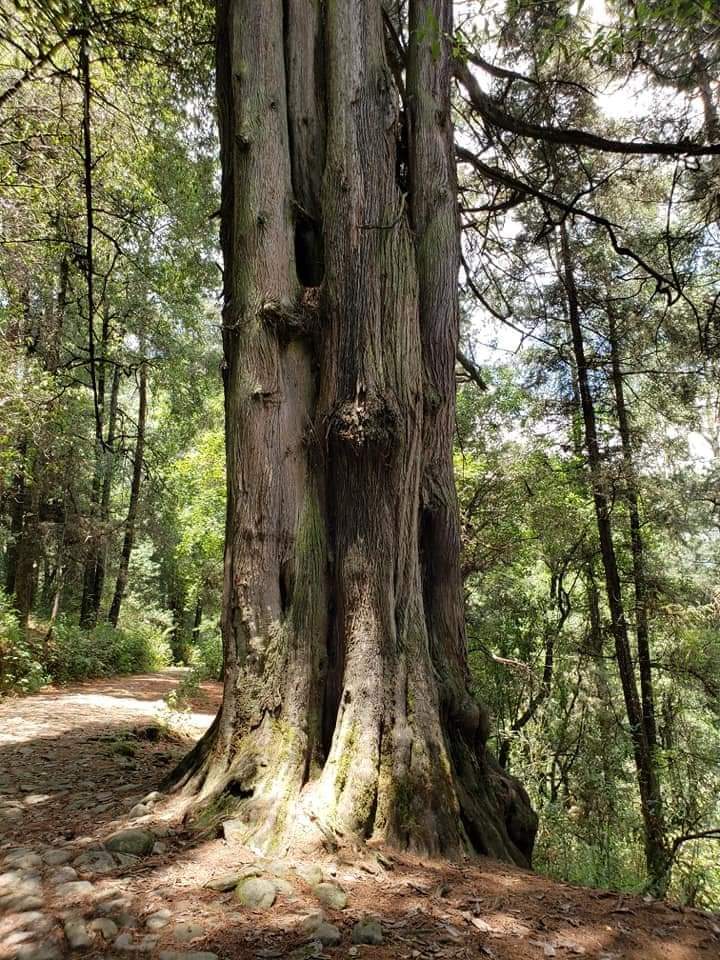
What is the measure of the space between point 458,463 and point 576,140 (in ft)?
18.0

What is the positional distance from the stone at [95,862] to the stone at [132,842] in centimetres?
5

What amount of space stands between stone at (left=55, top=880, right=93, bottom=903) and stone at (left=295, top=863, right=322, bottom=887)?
755 millimetres

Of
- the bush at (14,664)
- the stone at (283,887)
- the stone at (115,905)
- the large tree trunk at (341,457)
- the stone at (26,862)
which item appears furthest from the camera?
the bush at (14,664)

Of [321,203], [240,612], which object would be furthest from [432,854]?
[321,203]

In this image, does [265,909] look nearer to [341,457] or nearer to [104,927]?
[104,927]

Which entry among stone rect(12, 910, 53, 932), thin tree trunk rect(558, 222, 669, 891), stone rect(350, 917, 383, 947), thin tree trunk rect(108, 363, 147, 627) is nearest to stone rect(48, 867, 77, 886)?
stone rect(12, 910, 53, 932)

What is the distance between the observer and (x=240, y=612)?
3180mm

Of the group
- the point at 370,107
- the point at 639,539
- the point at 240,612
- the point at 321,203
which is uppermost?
the point at 370,107

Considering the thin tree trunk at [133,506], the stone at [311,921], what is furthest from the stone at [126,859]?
the thin tree trunk at [133,506]

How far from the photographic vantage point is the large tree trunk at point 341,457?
2.86 meters

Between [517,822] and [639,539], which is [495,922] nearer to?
[517,822]

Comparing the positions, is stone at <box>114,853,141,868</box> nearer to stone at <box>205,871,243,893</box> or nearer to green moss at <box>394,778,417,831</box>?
stone at <box>205,871,243,893</box>

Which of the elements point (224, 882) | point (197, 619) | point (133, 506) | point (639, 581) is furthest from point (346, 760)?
point (197, 619)

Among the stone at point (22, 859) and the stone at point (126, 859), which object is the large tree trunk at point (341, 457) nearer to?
the stone at point (126, 859)
